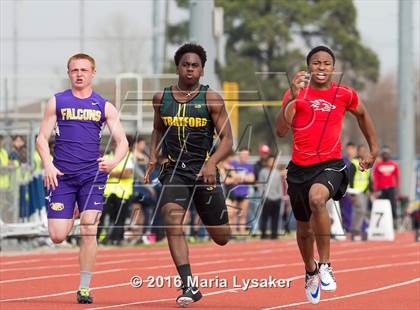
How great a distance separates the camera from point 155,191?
2428 cm

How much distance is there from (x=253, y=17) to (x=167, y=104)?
158 feet

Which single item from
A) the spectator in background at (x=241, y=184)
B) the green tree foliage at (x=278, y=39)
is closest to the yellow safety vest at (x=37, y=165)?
the spectator in background at (x=241, y=184)

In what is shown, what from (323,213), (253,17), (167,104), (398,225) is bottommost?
(398,225)

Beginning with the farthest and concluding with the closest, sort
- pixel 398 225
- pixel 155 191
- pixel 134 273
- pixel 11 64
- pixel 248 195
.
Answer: pixel 398 225 → pixel 11 64 → pixel 248 195 → pixel 155 191 → pixel 134 273

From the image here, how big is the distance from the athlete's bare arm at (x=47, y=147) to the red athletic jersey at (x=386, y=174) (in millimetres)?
18122

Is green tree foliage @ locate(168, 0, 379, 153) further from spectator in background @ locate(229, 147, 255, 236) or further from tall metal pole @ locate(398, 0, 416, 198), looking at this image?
spectator in background @ locate(229, 147, 255, 236)

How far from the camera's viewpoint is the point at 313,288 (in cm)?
1123

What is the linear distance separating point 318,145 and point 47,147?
7.82ft

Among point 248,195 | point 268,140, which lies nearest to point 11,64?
point 248,195

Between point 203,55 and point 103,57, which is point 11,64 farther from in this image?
point 203,55

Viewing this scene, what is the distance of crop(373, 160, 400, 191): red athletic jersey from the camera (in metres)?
29.0

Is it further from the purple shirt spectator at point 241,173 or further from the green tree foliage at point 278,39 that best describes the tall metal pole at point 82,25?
the green tree foliage at point 278,39

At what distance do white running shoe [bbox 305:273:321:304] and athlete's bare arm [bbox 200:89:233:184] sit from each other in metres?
1.19

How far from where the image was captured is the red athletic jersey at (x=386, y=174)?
2902cm
